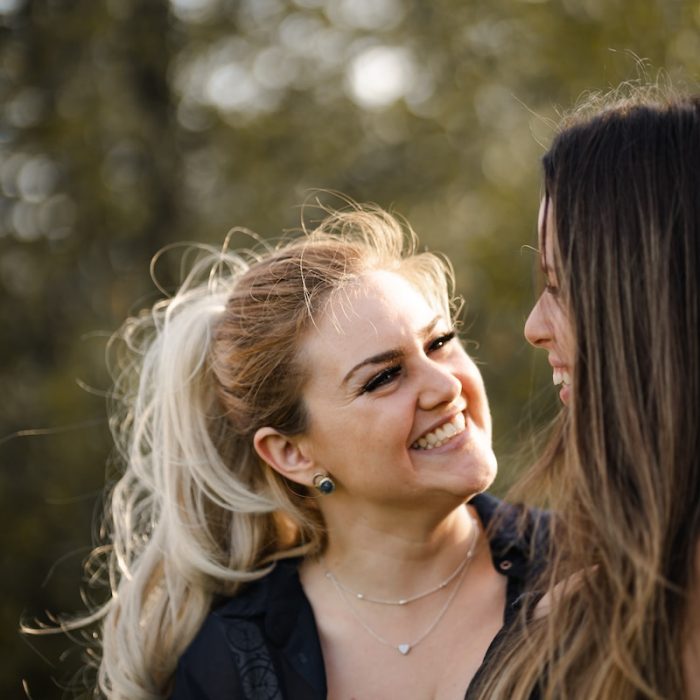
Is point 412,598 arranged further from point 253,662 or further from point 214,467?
point 214,467

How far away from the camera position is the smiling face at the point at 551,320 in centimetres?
197

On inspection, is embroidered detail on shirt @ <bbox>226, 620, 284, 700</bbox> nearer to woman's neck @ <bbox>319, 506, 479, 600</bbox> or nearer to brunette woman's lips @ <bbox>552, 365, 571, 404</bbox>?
woman's neck @ <bbox>319, 506, 479, 600</bbox>

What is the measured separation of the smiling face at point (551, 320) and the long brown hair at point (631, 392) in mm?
38

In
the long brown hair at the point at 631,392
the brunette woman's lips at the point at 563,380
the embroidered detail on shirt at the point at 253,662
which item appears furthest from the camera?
the embroidered detail on shirt at the point at 253,662

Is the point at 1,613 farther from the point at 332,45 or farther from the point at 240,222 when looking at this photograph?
the point at 332,45

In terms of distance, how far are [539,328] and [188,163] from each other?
13.8ft

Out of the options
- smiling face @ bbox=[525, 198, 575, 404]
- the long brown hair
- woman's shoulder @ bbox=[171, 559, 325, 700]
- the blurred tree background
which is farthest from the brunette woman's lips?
the blurred tree background

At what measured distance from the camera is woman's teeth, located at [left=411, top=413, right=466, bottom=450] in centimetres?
255

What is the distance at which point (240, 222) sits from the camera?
5754 mm

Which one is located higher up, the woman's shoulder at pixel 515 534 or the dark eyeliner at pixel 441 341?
the dark eyeliner at pixel 441 341

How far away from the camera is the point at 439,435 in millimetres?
2549

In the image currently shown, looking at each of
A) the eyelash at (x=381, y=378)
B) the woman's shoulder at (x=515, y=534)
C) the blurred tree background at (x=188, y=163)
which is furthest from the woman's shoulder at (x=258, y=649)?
the blurred tree background at (x=188, y=163)

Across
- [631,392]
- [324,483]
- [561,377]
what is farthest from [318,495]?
[631,392]

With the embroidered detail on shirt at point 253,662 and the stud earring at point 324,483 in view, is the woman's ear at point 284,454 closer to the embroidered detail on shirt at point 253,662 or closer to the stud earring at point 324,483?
the stud earring at point 324,483
